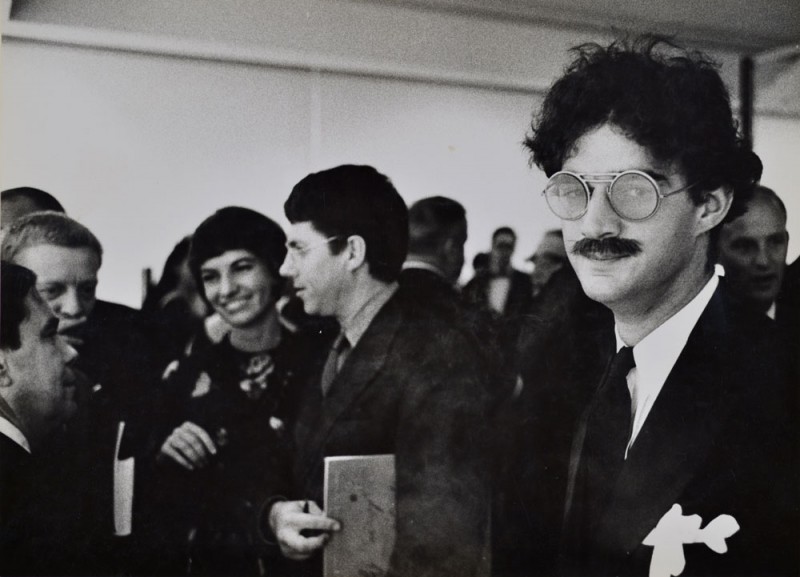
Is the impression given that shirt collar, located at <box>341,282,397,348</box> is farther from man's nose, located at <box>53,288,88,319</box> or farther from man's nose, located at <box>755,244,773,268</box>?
man's nose, located at <box>755,244,773,268</box>

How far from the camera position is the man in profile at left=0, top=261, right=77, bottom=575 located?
96.6 inches

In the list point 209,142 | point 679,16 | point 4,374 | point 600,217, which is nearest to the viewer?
point 4,374

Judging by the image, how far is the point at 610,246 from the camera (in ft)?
8.76

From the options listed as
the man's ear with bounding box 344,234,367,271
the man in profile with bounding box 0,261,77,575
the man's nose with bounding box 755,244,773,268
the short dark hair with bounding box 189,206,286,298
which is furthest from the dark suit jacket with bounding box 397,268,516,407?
the man in profile with bounding box 0,261,77,575

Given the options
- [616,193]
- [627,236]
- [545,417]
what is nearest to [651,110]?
[616,193]

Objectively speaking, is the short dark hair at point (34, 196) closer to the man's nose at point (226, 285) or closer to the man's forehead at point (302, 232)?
the man's nose at point (226, 285)

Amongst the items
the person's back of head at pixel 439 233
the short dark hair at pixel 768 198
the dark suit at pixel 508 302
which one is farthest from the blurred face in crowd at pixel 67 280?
the short dark hair at pixel 768 198

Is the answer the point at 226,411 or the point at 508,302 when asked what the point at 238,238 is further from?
the point at 508,302

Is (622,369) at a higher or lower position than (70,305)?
lower

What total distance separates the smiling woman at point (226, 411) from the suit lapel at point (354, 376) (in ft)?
0.30

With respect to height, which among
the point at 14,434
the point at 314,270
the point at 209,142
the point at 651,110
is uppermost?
the point at 651,110

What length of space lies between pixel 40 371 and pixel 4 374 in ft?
0.31

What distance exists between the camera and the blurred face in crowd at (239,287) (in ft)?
8.37

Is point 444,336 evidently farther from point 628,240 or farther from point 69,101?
point 69,101
